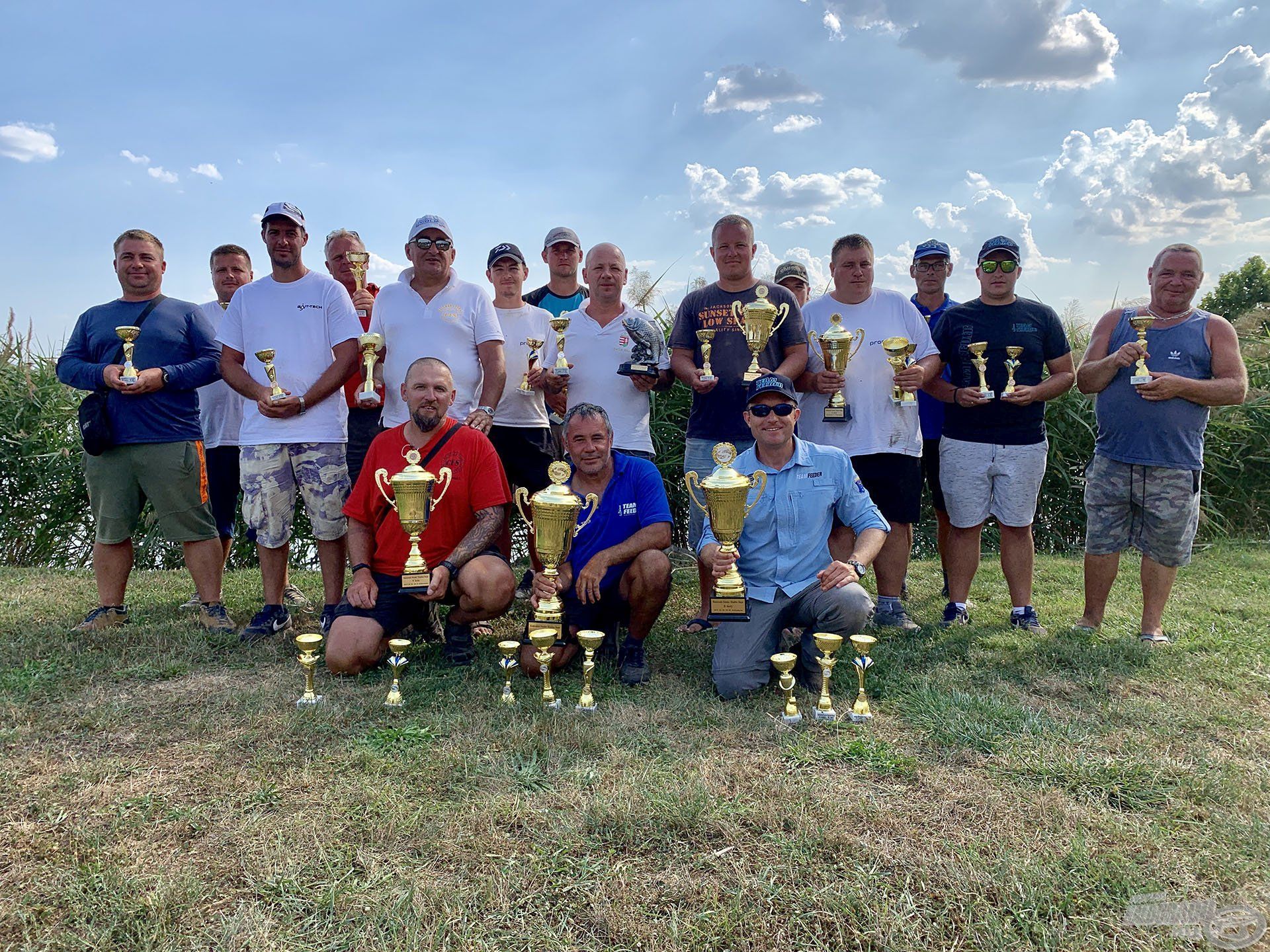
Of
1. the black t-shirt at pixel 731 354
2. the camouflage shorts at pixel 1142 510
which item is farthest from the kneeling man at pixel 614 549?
the camouflage shorts at pixel 1142 510

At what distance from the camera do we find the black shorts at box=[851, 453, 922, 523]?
487cm

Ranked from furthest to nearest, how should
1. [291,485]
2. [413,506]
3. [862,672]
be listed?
1. [291,485]
2. [413,506]
3. [862,672]

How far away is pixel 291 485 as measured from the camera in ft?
15.7

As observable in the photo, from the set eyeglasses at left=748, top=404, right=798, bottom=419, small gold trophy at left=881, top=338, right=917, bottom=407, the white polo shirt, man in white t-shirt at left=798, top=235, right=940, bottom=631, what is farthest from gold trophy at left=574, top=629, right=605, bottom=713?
small gold trophy at left=881, top=338, right=917, bottom=407

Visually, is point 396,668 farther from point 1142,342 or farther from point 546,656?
point 1142,342

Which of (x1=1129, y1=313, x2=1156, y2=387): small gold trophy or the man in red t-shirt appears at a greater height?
(x1=1129, y1=313, x2=1156, y2=387): small gold trophy

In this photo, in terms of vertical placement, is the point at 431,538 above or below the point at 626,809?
above

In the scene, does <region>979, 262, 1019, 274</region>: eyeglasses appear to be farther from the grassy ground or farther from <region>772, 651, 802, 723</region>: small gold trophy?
<region>772, 651, 802, 723</region>: small gold trophy

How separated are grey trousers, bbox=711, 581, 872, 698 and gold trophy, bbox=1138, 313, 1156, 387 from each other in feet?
6.71

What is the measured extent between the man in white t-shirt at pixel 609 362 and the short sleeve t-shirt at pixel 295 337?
4.05 ft

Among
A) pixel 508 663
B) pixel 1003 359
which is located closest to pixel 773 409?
pixel 508 663

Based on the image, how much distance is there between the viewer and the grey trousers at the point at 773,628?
377 centimetres

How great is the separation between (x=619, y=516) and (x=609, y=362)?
1189 millimetres

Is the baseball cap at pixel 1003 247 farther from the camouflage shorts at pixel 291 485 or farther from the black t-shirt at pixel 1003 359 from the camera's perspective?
the camouflage shorts at pixel 291 485
